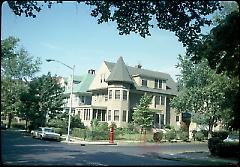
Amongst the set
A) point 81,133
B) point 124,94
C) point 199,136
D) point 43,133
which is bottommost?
point 199,136

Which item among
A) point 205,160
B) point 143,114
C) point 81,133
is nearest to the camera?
point 205,160

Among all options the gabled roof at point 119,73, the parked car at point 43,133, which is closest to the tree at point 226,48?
the parked car at point 43,133

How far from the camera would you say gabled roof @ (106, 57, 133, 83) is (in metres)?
47.5

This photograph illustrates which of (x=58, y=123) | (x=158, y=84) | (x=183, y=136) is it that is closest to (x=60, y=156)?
(x=58, y=123)

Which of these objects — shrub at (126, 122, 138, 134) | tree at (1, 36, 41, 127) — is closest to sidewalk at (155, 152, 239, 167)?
tree at (1, 36, 41, 127)

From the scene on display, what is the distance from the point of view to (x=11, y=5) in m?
9.03

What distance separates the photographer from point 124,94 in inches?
1890

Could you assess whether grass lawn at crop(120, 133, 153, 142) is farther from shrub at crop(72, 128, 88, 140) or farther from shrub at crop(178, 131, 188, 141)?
shrub at crop(72, 128, 88, 140)

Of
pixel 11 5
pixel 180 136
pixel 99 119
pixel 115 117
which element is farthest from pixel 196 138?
pixel 11 5

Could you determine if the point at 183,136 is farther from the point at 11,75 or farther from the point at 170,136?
the point at 11,75

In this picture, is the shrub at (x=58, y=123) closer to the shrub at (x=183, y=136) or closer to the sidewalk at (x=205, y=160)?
the sidewalk at (x=205, y=160)

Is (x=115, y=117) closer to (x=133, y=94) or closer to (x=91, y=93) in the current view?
(x=133, y=94)

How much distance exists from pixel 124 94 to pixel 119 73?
3105 mm

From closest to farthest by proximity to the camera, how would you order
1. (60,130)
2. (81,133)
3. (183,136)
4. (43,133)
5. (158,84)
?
(43,133) < (60,130) < (81,133) < (183,136) < (158,84)
